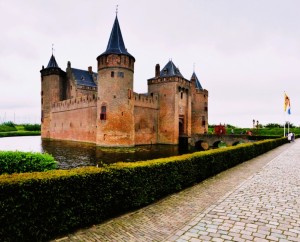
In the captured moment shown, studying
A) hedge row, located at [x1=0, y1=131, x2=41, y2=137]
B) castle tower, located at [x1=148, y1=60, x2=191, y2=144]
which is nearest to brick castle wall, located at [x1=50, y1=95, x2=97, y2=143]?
castle tower, located at [x1=148, y1=60, x2=191, y2=144]

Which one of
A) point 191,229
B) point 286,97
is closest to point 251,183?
point 191,229

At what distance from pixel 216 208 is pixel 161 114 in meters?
31.0

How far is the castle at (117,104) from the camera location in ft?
95.9

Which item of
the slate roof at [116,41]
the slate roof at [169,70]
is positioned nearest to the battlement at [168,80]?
the slate roof at [169,70]

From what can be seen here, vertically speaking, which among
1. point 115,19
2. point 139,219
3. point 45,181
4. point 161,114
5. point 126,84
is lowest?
point 139,219

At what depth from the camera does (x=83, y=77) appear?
142ft

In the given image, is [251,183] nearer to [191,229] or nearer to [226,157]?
[226,157]

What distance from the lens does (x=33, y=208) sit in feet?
13.9

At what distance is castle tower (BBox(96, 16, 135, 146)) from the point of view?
28953 mm

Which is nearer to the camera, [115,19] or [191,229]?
[191,229]

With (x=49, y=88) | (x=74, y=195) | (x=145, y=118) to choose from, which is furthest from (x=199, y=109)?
(x=74, y=195)

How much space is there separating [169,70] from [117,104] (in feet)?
36.5

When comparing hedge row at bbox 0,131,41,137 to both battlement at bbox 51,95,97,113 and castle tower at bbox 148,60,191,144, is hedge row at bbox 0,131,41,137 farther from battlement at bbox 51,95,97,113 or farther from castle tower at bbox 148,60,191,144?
castle tower at bbox 148,60,191,144

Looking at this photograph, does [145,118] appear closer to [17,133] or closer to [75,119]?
[75,119]
